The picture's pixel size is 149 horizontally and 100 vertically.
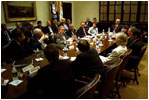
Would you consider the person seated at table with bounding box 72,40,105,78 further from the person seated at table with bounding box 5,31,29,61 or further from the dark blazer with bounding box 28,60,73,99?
the person seated at table with bounding box 5,31,29,61

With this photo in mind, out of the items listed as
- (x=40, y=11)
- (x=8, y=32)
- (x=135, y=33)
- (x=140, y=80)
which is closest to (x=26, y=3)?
(x=40, y=11)

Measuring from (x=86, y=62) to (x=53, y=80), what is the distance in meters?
0.74

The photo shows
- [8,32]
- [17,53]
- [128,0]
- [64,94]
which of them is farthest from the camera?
[128,0]

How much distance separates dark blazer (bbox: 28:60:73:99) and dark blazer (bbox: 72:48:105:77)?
0.56m

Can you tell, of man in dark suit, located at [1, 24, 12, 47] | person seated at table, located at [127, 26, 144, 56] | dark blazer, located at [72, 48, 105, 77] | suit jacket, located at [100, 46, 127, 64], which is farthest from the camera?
man in dark suit, located at [1, 24, 12, 47]

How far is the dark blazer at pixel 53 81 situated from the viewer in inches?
52.9

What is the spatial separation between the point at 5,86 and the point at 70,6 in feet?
24.5

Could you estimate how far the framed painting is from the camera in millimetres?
4998

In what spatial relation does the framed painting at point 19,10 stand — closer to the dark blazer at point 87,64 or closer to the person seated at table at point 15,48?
the person seated at table at point 15,48

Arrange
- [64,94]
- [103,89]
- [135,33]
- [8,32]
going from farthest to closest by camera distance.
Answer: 1. [8,32]
2. [135,33]
3. [103,89]
4. [64,94]

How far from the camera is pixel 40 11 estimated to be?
20.7 feet

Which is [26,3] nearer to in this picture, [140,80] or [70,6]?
[70,6]

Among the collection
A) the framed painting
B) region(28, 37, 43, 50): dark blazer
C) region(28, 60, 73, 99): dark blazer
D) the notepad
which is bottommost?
the notepad

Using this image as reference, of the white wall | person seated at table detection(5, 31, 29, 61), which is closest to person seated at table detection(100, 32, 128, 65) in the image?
person seated at table detection(5, 31, 29, 61)
